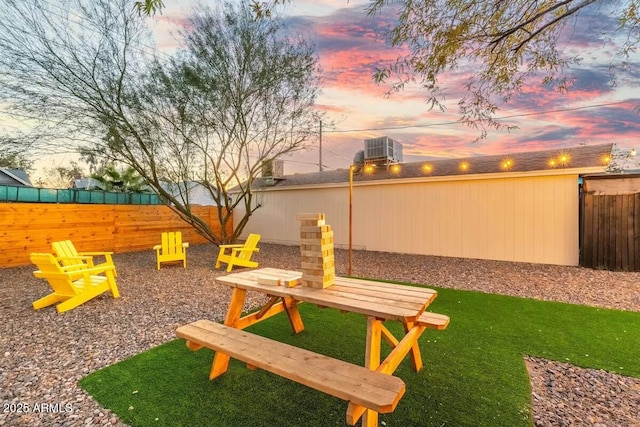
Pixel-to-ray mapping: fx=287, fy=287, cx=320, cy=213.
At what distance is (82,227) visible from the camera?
7.55m

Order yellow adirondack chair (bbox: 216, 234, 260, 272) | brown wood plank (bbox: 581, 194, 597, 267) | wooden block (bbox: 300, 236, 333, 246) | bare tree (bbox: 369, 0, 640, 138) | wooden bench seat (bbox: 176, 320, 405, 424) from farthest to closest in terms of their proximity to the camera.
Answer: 1. yellow adirondack chair (bbox: 216, 234, 260, 272)
2. brown wood plank (bbox: 581, 194, 597, 267)
3. bare tree (bbox: 369, 0, 640, 138)
4. wooden block (bbox: 300, 236, 333, 246)
5. wooden bench seat (bbox: 176, 320, 405, 424)

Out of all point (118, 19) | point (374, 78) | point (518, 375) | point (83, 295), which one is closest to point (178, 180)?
point (118, 19)

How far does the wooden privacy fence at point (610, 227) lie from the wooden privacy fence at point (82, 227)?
1095 centimetres

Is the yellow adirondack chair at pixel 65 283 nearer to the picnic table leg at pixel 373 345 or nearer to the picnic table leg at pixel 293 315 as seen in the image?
the picnic table leg at pixel 293 315

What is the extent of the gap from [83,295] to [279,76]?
5.57 meters

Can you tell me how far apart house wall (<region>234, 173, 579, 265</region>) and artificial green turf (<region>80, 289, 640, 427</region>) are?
3283 millimetres

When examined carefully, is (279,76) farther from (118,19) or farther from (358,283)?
(358,283)

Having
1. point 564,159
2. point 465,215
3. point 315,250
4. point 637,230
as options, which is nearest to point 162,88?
point 315,250

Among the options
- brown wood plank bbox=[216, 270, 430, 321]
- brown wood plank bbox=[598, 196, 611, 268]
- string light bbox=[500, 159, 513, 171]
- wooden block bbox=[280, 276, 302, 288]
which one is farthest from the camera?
string light bbox=[500, 159, 513, 171]

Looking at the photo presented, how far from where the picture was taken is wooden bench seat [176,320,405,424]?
1.22 meters

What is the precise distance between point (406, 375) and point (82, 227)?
8786mm

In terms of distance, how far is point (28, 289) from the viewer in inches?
187

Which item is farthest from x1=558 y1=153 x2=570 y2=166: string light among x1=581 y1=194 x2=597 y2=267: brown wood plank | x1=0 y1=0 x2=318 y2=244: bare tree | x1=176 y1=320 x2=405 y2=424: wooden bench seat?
x1=176 y1=320 x2=405 y2=424: wooden bench seat

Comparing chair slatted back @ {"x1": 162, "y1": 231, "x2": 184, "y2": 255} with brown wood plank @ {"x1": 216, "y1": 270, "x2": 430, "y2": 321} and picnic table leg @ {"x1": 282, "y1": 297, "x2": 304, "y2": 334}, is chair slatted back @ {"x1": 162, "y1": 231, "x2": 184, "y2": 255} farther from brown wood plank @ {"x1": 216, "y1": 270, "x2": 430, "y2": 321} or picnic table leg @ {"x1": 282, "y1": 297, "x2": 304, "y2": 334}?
brown wood plank @ {"x1": 216, "y1": 270, "x2": 430, "y2": 321}
